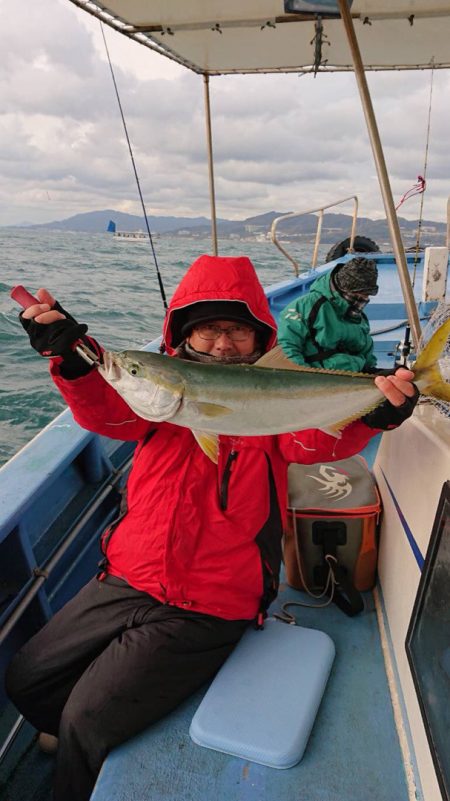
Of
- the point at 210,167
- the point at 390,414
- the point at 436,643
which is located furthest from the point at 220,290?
the point at 210,167

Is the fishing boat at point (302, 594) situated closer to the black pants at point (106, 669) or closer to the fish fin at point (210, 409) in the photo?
the black pants at point (106, 669)

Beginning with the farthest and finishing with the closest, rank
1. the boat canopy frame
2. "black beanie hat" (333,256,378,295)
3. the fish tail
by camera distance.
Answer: "black beanie hat" (333,256,378,295) < the boat canopy frame < the fish tail

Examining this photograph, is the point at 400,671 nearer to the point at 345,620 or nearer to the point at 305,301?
the point at 345,620

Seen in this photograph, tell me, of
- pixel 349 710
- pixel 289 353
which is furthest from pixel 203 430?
pixel 289 353

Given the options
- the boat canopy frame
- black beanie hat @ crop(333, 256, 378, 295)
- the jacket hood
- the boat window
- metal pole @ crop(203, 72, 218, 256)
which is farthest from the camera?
black beanie hat @ crop(333, 256, 378, 295)

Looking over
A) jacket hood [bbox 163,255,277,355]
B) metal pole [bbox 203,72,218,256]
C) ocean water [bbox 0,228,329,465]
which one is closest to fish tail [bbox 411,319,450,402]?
jacket hood [bbox 163,255,277,355]

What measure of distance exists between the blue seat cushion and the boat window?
1.57 ft

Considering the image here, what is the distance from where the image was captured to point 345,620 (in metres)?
2.79

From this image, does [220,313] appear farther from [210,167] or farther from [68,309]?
[68,309]

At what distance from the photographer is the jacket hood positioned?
243 centimetres

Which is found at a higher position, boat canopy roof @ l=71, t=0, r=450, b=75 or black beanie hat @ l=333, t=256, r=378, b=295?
boat canopy roof @ l=71, t=0, r=450, b=75

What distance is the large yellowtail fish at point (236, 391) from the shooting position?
6.00ft

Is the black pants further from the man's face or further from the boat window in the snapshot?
the man's face

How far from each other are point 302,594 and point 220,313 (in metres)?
1.81
